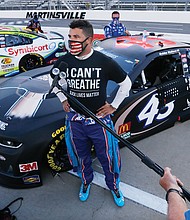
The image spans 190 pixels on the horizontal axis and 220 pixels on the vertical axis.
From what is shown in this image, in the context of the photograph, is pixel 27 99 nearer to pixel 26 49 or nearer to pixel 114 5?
pixel 26 49

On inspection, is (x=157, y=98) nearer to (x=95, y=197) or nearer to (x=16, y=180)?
(x=95, y=197)

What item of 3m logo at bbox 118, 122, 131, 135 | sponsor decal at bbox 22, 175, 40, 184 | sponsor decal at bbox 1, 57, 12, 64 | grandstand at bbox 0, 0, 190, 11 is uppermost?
grandstand at bbox 0, 0, 190, 11

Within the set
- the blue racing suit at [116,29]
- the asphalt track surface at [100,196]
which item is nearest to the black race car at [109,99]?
the asphalt track surface at [100,196]

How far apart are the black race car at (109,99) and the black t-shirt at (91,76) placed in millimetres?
605

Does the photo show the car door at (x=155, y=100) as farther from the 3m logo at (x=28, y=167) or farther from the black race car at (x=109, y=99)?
the 3m logo at (x=28, y=167)

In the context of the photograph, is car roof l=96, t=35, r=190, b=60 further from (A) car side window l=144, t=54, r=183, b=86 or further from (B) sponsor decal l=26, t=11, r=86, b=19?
(B) sponsor decal l=26, t=11, r=86, b=19

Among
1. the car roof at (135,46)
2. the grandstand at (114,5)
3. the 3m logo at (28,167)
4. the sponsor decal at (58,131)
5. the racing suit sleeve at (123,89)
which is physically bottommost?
the 3m logo at (28,167)

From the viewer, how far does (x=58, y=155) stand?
3.18m

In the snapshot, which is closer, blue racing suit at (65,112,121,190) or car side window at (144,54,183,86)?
blue racing suit at (65,112,121,190)

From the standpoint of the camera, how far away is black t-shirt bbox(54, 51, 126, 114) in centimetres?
246

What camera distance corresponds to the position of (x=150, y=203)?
115 inches

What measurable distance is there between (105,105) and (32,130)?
2.64ft

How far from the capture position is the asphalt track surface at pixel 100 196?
2814mm

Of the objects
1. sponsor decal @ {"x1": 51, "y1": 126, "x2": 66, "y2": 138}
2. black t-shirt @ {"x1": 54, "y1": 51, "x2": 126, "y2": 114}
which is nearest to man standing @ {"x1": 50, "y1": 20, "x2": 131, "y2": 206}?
black t-shirt @ {"x1": 54, "y1": 51, "x2": 126, "y2": 114}
